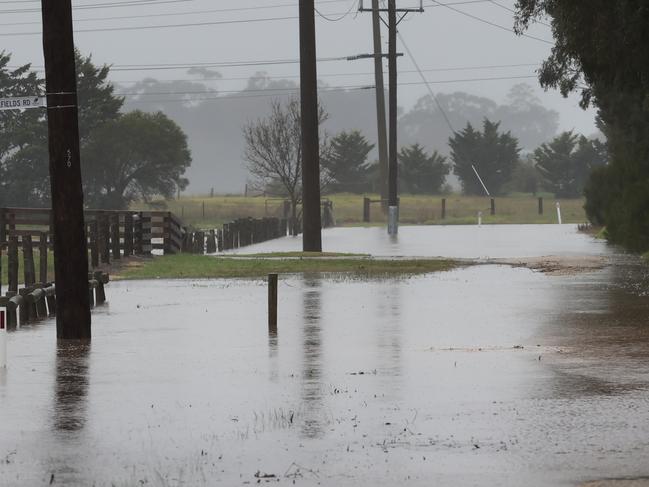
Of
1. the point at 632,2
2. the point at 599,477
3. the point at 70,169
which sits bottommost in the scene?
the point at 599,477

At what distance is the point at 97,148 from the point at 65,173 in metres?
77.4

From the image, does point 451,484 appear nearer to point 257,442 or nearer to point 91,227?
point 257,442

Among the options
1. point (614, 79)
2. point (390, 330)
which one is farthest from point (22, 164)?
point (390, 330)

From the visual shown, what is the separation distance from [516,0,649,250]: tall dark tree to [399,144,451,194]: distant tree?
221 ft

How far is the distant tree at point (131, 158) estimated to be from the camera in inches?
3792

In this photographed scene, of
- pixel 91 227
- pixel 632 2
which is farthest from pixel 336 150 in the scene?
Result: pixel 632 2

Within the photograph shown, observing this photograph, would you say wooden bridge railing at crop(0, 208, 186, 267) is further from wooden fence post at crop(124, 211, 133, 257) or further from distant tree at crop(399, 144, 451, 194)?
distant tree at crop(399, 144, 451, 194)

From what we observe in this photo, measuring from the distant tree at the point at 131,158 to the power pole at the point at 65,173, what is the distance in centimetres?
7527

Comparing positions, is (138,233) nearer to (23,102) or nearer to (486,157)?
(23,102)

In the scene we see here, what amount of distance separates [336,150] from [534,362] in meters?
118

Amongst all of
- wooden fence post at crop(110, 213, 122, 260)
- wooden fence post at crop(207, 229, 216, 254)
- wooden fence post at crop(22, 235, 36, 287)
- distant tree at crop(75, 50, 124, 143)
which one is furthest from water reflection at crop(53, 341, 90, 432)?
distant tree at crop(75, 50, 124, 143)

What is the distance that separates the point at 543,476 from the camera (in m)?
9.99

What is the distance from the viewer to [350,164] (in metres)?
134

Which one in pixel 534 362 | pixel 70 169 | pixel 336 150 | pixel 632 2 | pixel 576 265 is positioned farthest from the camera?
pixel 336 150
